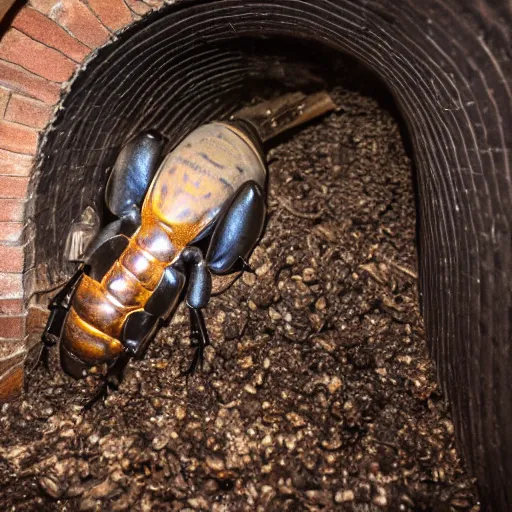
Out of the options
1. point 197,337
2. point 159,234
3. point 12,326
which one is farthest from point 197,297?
point 12,326

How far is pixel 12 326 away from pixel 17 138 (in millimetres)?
654

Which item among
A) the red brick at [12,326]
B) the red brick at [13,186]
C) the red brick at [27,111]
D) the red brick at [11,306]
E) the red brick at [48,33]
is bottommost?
the red brick at [12,326]

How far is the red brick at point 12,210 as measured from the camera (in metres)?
1.66

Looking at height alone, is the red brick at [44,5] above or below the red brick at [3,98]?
above

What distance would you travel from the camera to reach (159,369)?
2.01 meters

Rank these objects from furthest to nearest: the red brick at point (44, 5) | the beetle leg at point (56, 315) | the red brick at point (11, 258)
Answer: the beetle leg at point (56, 315), the red brick at point (11, 258), the red brick at point (44, 5)

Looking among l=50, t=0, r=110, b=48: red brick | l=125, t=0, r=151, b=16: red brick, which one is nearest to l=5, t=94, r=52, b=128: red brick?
l=50, t=0, r=110, b=48: red brick

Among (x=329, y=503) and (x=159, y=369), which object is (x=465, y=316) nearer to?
(x=329, y=503)

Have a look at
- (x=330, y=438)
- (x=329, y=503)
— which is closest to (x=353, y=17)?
(x=330, y=438)

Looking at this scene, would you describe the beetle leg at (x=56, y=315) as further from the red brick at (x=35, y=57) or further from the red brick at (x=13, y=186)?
the red brick at (x=35, y=57)

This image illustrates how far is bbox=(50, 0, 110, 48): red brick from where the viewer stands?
1506mm

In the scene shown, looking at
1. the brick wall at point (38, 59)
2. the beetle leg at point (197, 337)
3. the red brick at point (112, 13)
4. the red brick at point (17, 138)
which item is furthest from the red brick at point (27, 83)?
the beetle leg at point (197, 337)

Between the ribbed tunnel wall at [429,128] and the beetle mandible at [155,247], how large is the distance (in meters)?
0.13

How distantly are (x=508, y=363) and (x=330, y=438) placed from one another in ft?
2.13
